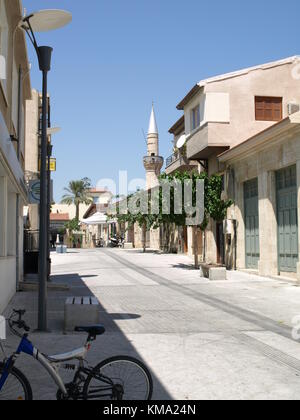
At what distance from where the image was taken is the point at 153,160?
51344 mm

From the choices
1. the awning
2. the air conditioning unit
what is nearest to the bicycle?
the air conditioning unit

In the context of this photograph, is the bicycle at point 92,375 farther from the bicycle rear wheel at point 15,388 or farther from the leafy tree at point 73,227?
the leafy tree at point 73,227

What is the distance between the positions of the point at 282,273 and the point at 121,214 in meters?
24.5

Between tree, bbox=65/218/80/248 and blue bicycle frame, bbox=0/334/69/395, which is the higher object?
tree, bbox=65/218/80/248

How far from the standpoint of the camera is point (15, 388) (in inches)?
163

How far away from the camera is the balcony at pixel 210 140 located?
2209 cm

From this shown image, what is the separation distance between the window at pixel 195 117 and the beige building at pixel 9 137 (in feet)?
35.5

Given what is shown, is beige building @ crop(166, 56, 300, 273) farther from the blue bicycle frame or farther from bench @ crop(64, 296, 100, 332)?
the blue bicycle frame

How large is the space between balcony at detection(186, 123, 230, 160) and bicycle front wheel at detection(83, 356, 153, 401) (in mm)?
18224

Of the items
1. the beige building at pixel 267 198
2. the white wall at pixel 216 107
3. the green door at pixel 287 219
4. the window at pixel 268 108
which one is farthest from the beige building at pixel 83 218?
the green door at pixel 287 219

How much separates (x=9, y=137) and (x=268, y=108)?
49.5 ft

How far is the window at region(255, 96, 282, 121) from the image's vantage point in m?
22.7
